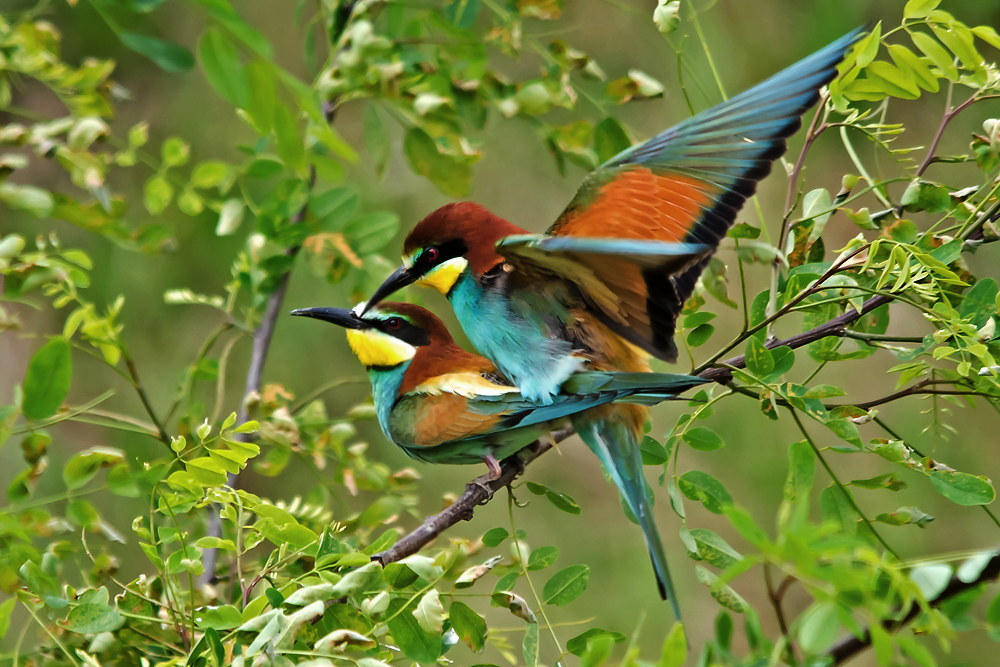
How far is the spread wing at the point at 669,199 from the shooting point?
0.68 m

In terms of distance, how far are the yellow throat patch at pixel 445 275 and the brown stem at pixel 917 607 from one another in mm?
557

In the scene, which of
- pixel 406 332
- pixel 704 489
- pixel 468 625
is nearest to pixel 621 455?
pixel 704 489

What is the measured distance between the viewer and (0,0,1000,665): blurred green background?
70.5 inches

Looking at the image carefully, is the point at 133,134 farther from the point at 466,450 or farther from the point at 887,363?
the point at 887,363

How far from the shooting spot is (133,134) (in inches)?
35.2

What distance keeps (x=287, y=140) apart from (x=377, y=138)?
517 mm

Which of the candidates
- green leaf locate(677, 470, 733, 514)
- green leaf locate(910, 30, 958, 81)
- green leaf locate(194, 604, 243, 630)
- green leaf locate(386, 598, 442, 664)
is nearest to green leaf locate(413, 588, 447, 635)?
green leaf locate(386, 598, 442, 664)

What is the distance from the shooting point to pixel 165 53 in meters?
0.68

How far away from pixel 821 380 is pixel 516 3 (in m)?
1.28

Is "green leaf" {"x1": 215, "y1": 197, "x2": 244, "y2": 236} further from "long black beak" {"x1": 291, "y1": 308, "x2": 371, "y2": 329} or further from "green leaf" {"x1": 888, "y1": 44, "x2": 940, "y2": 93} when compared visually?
"green leaf" {"x1": 888, "y1": 44, "x2": 940, "y2": 93}

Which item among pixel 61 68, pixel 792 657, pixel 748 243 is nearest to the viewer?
pixel 792 657

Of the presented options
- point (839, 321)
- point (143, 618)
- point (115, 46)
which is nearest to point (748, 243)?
point (839, 321)

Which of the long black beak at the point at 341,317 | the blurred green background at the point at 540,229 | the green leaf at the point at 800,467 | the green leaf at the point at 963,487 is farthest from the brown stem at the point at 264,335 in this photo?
the blurred green background at the point at 540,229

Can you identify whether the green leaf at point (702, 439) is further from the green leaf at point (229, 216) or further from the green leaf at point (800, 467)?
the green leaf at point (229, 216)
